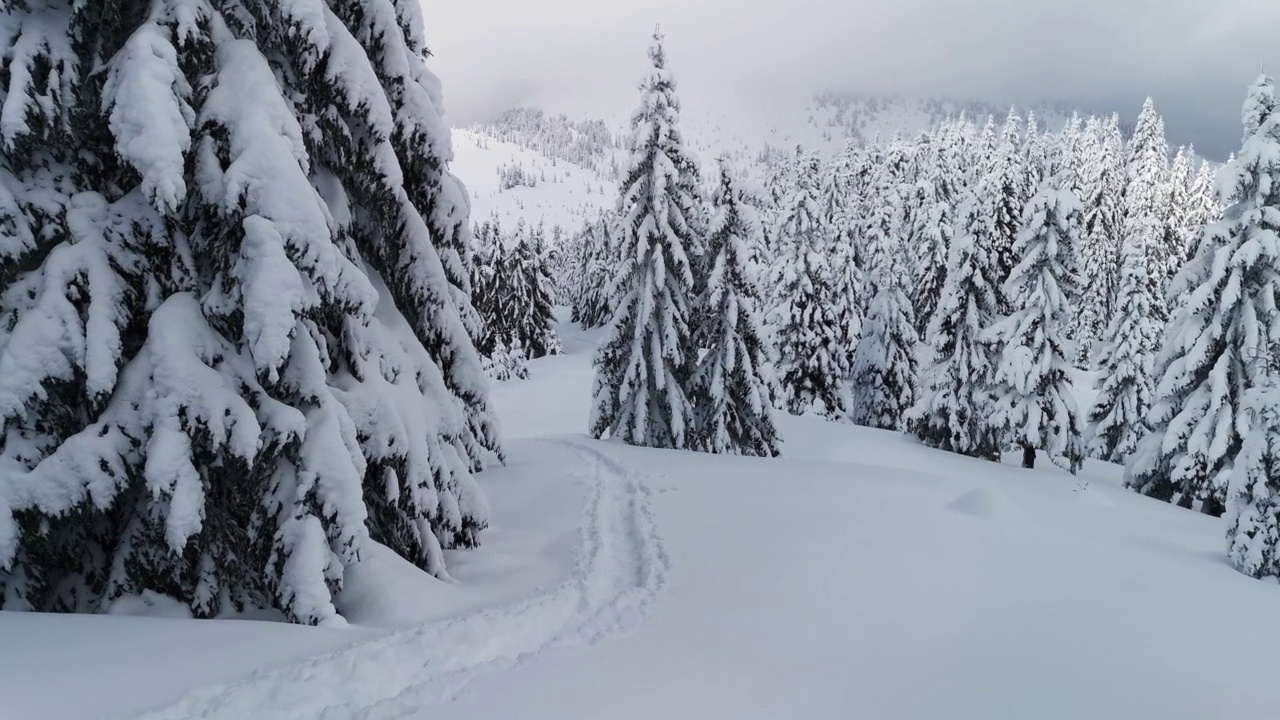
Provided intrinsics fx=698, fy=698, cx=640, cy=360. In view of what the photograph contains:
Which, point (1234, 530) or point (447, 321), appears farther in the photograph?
point (1234, 530)

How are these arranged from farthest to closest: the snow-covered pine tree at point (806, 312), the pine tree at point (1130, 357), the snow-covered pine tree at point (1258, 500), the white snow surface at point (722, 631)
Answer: the snow-covered pine tree at point (806, 312), the pine tree at point (1130, 357), the snow-covered pine tree at point (1258, 500), the white snow surface at point (722, 631)

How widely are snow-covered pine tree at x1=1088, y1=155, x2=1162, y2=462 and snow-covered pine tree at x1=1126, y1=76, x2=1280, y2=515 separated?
8.83m

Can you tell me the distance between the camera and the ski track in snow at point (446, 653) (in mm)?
4301

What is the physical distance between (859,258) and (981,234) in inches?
406

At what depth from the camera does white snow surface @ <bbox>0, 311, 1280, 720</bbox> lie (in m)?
4.53

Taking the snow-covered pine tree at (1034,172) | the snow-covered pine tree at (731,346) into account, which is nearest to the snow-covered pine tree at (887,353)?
the snow-covered pine tree at (1034,172)

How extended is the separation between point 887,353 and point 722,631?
30.6m

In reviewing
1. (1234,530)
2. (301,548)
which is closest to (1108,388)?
(1234,530)

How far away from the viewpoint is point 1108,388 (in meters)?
30.6

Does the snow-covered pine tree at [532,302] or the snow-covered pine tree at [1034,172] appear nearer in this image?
the snow-covered pine tree at [1034,172]

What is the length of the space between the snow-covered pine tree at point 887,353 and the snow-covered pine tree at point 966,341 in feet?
19.8

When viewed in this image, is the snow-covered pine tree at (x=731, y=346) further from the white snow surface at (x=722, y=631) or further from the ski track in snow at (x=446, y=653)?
the ski track in snow at (x=446, y=653)

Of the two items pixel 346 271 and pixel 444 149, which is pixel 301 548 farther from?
pixel 444 149

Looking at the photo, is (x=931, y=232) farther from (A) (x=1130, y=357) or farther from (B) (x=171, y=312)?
(B) (x=171, y=312)
